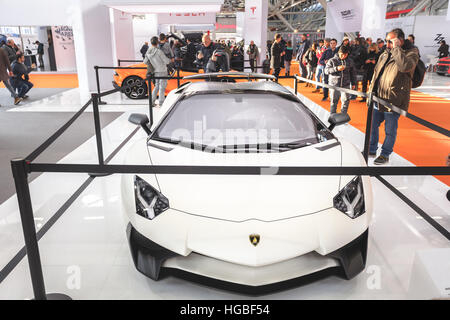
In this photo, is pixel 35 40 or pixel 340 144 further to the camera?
pixel 35 40

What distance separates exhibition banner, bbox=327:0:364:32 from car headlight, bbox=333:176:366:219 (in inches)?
571

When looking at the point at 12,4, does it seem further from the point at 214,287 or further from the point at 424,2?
the point at 424,2

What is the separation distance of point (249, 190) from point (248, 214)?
175mm

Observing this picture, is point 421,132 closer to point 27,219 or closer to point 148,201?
point 148,201

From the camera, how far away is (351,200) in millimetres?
2230

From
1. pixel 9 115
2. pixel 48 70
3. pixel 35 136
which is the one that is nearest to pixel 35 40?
pixel 48 70

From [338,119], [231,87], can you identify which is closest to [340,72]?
[338,119]

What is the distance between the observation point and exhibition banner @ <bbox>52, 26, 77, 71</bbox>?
19.6 meters

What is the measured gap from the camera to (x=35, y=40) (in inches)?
851

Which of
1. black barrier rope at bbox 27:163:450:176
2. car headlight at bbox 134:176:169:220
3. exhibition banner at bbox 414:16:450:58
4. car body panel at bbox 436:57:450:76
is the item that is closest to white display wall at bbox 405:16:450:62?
exhibition banner at bbox 414:16:450:58

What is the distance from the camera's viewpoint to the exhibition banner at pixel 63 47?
770 inches

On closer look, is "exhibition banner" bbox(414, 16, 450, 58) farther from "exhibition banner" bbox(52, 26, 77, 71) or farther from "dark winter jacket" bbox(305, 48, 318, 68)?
"exhibition banner" bbox(52, 26, 77, 71)

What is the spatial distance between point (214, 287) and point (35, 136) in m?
5.50

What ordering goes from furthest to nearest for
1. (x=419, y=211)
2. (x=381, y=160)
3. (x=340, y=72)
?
(x=340, y=72), (x=381, y=160), (x=419, y=211)
